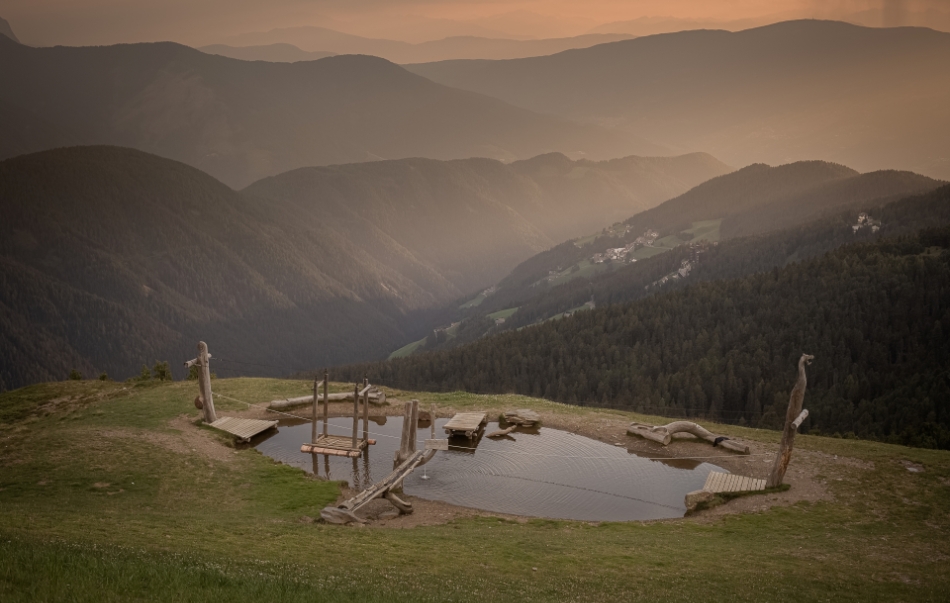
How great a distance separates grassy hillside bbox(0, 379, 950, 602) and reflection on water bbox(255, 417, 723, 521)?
3.07 meters

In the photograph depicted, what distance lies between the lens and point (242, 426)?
41.3 meters

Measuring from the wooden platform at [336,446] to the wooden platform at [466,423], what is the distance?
5.54 m

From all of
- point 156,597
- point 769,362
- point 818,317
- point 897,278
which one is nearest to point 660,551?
point 156,597

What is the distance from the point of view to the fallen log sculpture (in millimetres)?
40906

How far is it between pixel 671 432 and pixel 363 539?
26.2 m

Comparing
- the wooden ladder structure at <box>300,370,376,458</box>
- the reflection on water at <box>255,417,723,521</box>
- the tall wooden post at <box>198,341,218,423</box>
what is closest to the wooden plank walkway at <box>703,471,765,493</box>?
the reflection on water at <box>255,417,723,521</box>

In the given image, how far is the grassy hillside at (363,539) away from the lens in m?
15.5

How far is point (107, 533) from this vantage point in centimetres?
1942

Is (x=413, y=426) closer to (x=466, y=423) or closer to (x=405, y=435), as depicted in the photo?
(x=405, y=435)

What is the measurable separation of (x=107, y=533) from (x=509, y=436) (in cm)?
2816

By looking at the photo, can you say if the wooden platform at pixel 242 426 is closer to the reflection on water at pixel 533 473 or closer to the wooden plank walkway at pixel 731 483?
the reflection on water at pixel 533 473

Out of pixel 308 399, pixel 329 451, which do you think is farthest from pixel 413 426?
pixel 308 399

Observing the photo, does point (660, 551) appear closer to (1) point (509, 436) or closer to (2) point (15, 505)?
(1) point (509, 436)

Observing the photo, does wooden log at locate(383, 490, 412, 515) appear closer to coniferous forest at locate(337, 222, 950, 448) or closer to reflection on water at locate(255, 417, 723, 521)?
reflection on water at locate(255, 417, 723, 521)
